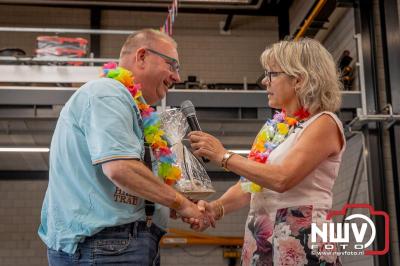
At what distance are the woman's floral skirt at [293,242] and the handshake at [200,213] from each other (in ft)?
0.93

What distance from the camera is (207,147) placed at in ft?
7.96

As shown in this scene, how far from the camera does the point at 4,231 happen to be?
1223 cm

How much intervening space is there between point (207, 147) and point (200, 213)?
0.33 metres

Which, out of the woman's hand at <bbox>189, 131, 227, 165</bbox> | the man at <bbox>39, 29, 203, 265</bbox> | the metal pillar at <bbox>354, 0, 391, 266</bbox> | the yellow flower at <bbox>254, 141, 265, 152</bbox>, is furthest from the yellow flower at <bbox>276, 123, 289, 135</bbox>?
the metal pillar at <bbox>354, 0, 391, 266</bbox>

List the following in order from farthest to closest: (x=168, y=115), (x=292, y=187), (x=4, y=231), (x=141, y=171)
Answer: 1. (x=4, y=231)
2. (x=168, y=115)
3. (x=292, y=187)
4. (x=141, y=171)

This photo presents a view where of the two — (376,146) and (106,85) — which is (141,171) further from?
(376,146)

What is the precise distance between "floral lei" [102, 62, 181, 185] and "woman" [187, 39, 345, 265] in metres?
0.16

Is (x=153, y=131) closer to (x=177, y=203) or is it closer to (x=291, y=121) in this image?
(x=177, y=203)

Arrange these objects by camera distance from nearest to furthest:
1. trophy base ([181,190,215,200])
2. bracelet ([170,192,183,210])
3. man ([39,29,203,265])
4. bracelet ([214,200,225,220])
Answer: man ([39,29,203,265])
bracelet ([170,192,183,210])
trophy base ([181,190,215,200])
bracelet ([214,200,225,220])

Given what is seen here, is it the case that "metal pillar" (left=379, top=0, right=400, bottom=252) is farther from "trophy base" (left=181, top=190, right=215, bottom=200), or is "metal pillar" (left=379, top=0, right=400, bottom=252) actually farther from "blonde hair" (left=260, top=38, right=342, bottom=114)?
"trophy base" (left=181, top=190, right=215, bottom=200)

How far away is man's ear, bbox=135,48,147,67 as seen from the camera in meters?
2.41

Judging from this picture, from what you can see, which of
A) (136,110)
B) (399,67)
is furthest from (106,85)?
(399,67)

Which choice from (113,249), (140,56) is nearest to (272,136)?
(140,56)

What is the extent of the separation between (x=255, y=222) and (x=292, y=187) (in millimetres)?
296
